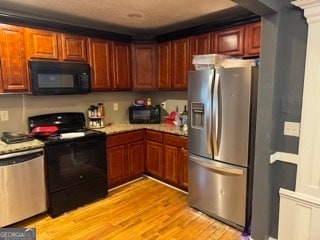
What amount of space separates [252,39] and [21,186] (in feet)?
9.70

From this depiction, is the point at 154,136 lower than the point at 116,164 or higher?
higher

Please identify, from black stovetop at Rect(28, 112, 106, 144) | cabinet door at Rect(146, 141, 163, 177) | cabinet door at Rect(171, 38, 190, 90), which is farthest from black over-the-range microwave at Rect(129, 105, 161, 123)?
black stovetop at Rect(28, 112, 106, 144)

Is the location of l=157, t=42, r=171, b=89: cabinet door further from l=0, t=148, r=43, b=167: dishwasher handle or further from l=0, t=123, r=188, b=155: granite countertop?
l=0, t=148, r=43, b=167: dishwasher handle

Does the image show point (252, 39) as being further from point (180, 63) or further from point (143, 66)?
point (143, 66)

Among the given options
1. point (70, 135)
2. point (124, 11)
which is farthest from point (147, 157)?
point (124, 11)

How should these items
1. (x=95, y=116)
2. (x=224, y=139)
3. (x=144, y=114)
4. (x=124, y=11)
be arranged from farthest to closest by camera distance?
(x=144, y=114), (x=95, y=116), (x=124, y=11), (x=224, y=139)

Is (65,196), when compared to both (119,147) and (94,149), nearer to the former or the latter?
(94,149)

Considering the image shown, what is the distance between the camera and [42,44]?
2701 mm

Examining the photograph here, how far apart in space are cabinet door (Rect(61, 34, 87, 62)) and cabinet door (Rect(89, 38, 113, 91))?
0.34ft

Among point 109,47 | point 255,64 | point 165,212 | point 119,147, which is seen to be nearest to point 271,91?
point 255,64

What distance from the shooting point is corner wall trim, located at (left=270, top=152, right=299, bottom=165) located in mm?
1929

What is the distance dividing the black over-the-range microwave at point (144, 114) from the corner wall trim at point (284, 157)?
6.81 ft

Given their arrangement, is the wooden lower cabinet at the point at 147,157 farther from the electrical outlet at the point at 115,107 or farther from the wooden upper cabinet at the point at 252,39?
the wooden upper cabinet at the point at 252,39

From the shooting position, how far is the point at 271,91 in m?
1.89
